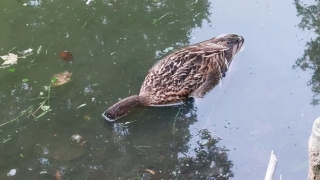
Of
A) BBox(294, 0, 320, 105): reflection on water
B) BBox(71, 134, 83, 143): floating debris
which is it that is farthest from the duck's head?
BBox(71, 134, 83, 143): floating debris

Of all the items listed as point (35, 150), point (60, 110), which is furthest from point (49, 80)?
point (35, 150)

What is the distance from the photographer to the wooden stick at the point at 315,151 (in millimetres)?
2730

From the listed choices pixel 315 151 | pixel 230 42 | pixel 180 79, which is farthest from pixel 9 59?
pixel 315 151

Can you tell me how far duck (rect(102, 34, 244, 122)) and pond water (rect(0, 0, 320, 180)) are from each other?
13 cm

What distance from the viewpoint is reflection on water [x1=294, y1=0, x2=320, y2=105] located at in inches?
238

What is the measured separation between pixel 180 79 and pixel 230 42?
3.30 feet

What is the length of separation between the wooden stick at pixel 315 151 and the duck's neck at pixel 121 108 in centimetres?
304

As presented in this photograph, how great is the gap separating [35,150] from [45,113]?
61 cm

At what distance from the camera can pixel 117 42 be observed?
695 centimetres

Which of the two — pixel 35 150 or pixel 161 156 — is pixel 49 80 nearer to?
pixel 35 150

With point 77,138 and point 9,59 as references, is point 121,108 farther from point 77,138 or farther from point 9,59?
point 9,59

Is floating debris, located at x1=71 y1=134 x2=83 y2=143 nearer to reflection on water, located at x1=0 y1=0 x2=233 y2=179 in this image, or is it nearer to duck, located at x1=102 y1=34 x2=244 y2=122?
reflection on water, located at x1=0 y1=0 x2=233 y2=179

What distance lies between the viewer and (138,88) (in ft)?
20.6

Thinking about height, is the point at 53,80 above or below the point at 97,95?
above
